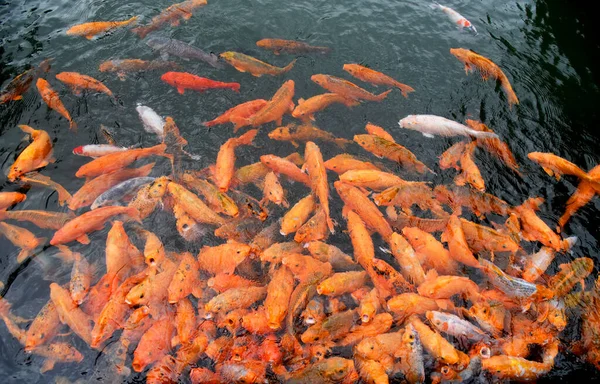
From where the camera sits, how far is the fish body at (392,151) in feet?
21.8

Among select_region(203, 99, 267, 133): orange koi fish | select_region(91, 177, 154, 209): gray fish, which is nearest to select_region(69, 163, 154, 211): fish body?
select_region(91, 177, 154, 209): gray fish

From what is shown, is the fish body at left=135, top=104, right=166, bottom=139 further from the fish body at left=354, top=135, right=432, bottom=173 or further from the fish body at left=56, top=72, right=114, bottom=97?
the fish body at left=354, top=135, right=432, bottom=173

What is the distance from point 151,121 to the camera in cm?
700

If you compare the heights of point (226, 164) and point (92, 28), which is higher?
point (92, 28)

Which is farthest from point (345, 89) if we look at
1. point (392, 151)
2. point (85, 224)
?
point (85, 224)

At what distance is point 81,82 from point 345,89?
5.27m

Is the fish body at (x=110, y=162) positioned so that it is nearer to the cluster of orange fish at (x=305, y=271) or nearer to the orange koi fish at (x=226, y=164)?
the cluster of orange fish at (x=305, y=271)

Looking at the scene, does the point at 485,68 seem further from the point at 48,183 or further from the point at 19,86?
the point at 19,86

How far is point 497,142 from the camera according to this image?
23.1 ft

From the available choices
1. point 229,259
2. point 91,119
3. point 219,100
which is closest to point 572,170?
point 229,259

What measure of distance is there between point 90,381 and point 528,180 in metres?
7.51

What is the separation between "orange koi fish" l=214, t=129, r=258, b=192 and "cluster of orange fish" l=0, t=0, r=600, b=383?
0.03 meters

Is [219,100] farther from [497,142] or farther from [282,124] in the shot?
[497,142]

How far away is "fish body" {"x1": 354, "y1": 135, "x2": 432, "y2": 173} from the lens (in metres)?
6.64
